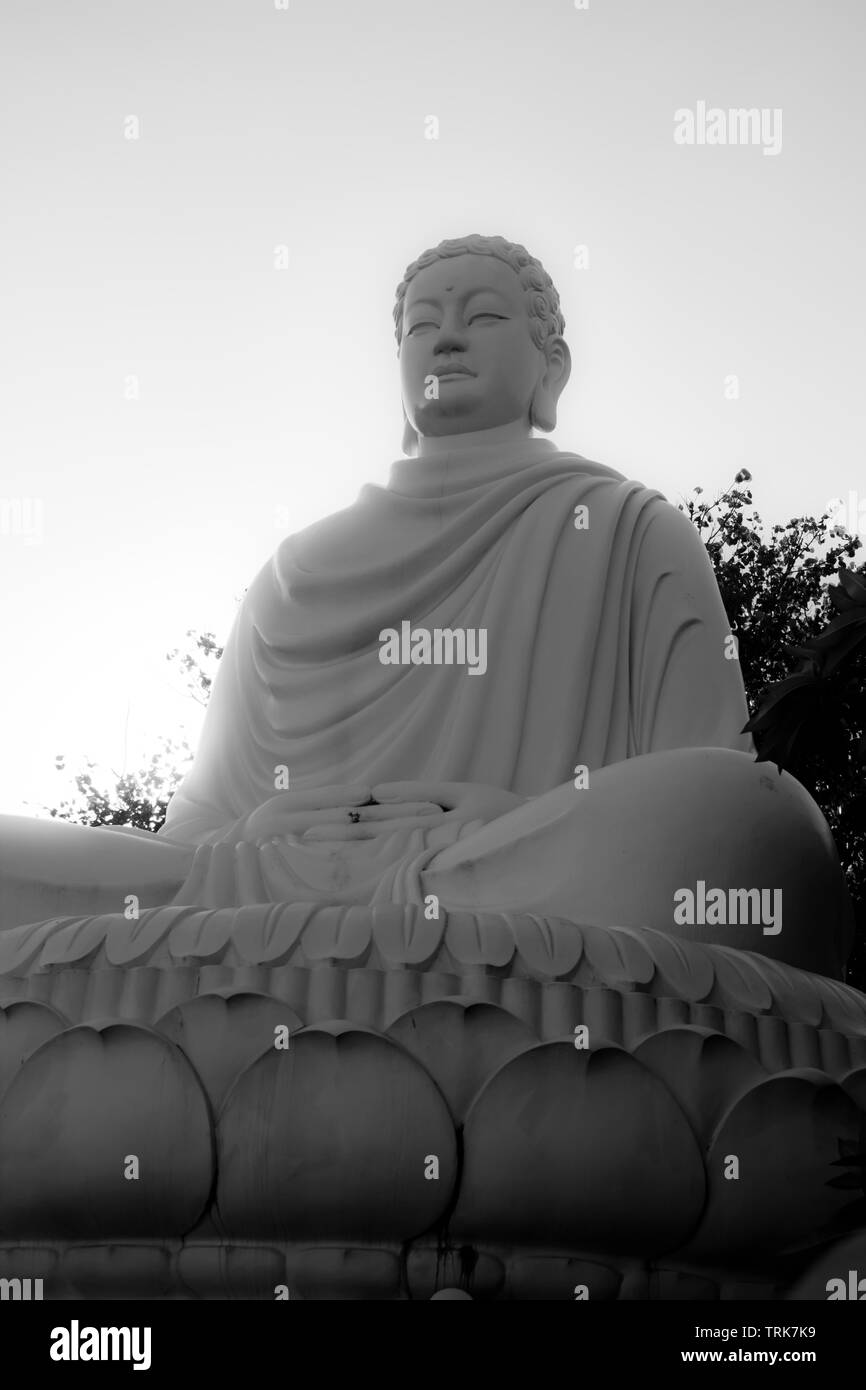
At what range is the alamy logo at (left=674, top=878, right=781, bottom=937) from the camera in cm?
420

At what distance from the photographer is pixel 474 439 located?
6.24 metres

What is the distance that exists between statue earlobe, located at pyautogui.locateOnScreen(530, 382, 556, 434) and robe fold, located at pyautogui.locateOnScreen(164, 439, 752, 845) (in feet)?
1.32

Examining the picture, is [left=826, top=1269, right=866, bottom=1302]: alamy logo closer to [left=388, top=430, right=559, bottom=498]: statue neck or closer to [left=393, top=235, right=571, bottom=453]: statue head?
[left=388, top=430, right=559, bottom=498]: statue neck

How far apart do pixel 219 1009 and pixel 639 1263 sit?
929 mm

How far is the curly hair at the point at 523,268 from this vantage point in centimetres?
629

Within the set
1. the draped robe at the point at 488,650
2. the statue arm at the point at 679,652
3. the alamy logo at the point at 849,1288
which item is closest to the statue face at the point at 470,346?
the draped robe at the point at 488,650

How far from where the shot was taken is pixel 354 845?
4.74 metres

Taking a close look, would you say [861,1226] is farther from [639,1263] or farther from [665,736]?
[665,736]

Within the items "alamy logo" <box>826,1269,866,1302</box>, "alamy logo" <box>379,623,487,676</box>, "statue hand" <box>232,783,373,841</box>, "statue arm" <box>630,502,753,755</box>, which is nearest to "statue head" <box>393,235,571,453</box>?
"statue arm" <box>630,502,753,755</box>
